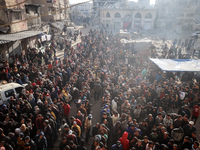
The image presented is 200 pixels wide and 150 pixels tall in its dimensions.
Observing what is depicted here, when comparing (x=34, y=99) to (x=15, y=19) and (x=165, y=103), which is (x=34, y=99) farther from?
(x=15, y=19)

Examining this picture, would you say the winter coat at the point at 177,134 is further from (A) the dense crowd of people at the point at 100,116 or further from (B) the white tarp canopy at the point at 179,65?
(B) the white tarp canopy at the point at 179,65

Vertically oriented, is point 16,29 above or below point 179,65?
above

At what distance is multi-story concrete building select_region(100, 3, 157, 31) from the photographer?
5188 cm

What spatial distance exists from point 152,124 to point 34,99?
5795 millimetres

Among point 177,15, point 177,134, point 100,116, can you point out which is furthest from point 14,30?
point 177,15

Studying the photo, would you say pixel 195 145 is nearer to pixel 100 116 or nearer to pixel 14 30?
pixel 100 116

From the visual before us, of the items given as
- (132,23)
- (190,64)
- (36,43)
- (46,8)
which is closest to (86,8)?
(132,23)

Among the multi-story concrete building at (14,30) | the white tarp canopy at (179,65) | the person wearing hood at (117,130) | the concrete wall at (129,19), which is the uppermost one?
the concrete wall at (129,19)

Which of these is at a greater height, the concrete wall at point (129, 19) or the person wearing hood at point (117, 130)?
the concrete wall at point (129, 19)

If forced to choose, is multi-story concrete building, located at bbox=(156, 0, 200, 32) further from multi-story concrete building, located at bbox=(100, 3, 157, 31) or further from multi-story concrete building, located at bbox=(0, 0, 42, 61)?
multi-story concrete building, located at bbox=(0, 0, 42, 61)

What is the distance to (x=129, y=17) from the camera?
2062 inches

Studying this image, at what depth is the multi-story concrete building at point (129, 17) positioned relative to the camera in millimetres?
51875

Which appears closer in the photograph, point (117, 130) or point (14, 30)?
point (117, 130)

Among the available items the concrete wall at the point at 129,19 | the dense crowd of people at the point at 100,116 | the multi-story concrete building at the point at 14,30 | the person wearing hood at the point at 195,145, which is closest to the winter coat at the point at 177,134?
the dense crowd of people at the point at 100,116
